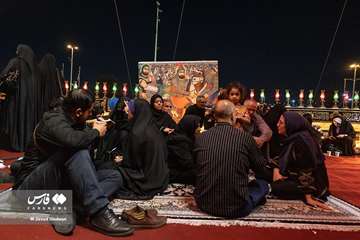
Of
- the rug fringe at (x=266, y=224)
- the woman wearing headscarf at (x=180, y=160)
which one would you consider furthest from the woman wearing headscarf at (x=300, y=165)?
the woman wearing headscarf at (x=180, y=160)

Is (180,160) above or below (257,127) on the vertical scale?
below

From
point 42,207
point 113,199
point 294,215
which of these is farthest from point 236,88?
point 42,207

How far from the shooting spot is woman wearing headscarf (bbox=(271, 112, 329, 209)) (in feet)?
8.68

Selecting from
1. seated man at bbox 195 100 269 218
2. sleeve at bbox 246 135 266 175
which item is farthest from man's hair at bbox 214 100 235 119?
sleeve at bbox 246 135 266 175

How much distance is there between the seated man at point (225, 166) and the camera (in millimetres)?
2182

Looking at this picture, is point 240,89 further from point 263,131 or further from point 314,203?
point 314,203

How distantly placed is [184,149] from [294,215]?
1429mm

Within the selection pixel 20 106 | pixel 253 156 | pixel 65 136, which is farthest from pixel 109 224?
pixel 20 106

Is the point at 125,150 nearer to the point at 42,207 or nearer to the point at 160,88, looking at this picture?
the point at 42,207

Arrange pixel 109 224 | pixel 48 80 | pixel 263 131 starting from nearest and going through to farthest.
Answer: pixel 109 224 < pixel 263 131 < pixel 48 80

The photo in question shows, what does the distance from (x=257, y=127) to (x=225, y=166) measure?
1.63 m

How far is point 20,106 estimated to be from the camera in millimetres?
5043

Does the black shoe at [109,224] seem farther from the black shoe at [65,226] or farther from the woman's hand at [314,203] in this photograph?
the woman's hand at [314,203]

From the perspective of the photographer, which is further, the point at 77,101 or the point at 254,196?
the point at 254,196
